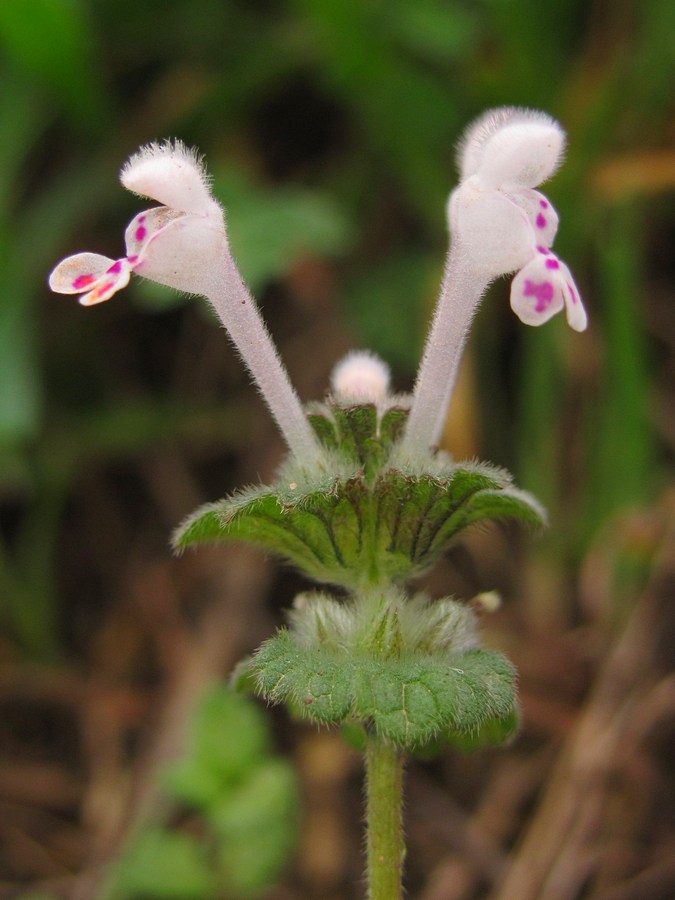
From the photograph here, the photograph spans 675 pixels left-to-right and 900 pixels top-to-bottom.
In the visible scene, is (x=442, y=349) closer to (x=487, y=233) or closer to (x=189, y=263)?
(x=487, y=233)

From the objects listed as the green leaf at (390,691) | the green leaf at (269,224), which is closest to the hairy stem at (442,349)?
the green leaf at (390,691)

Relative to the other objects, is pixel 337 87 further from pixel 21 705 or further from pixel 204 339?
pixel 21 705

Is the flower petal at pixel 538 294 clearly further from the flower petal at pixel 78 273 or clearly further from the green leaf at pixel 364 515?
the flower petal at pixel 78 273

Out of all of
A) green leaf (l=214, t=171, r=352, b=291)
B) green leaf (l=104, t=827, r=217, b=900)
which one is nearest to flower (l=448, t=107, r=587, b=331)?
green leaf (l=214, t=171, r=352, b=291)

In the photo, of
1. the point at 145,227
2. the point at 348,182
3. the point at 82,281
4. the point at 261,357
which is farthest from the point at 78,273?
the point at 348,182

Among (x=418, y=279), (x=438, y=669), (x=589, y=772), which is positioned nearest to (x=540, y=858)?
(x=589, y=772)
